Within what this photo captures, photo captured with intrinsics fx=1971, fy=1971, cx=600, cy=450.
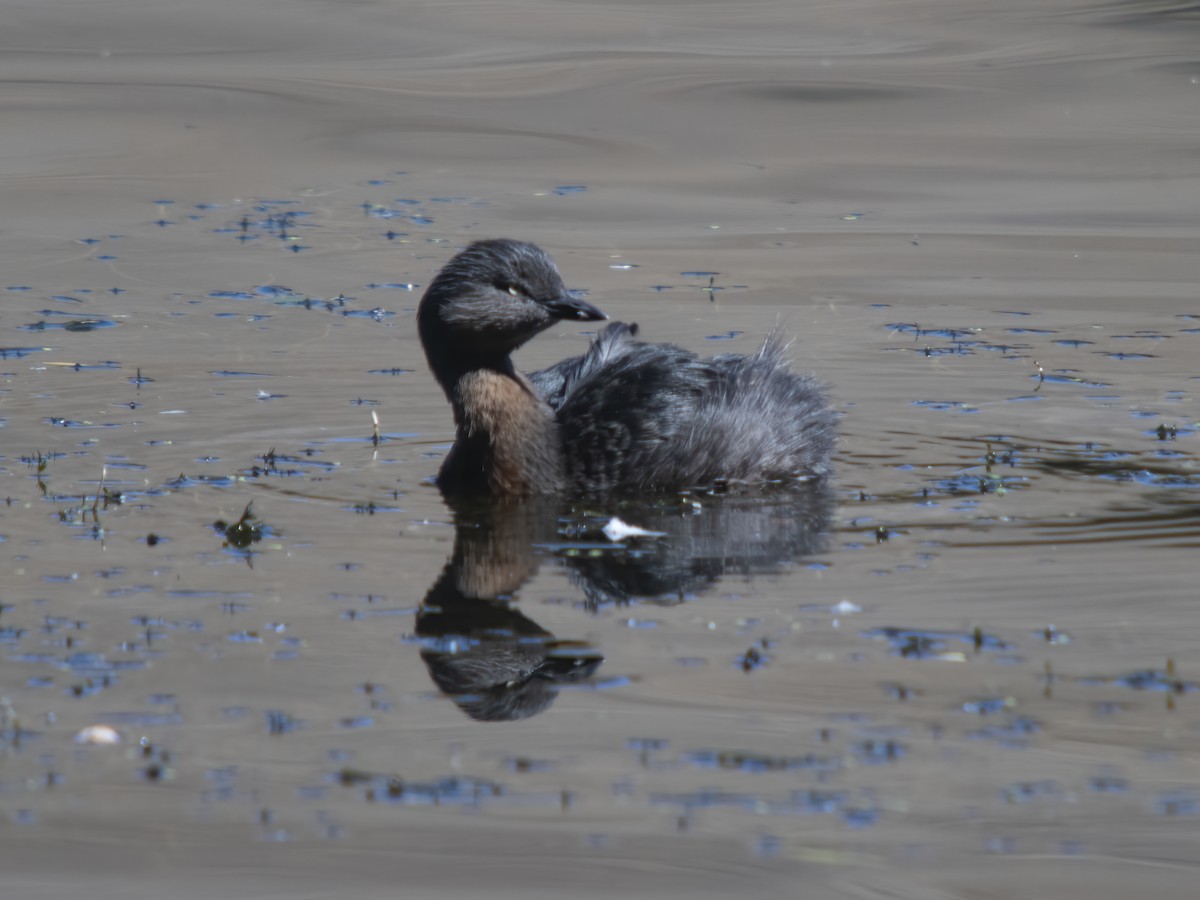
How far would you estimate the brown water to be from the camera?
5.15m

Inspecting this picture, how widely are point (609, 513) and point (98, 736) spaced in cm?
350

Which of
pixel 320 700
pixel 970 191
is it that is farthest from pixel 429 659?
pixel 970 191

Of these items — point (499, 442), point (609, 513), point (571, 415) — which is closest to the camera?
point (609, 513)

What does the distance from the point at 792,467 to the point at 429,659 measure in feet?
11.0

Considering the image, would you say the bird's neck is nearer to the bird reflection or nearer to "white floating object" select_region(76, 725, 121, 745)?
the bird reflection

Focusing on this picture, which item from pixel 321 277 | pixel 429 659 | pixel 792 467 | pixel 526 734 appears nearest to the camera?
pixel 526 734

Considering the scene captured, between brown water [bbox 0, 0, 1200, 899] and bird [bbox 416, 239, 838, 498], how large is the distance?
0.28 metres

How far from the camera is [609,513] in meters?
8.76

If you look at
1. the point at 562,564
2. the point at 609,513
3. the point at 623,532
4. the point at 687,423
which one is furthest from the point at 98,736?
the point at 687,423

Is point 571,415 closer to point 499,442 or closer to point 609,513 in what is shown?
point 499,442

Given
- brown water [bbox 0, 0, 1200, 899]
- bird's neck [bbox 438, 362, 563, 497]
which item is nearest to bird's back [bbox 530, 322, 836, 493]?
bird's neck [bbox 438, 362, 563, 497]

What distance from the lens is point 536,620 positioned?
6.88m

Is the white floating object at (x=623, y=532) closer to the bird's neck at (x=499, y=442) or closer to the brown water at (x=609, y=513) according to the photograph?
the brown water at (x=609, y=513)

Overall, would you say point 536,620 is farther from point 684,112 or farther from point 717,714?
point 684,112
